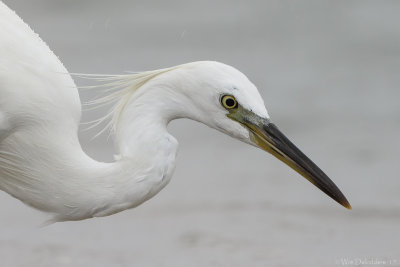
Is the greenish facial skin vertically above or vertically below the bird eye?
below

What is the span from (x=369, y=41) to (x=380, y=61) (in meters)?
0.52

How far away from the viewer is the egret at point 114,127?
11.5ft

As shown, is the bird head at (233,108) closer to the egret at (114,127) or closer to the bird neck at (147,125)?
the egret at (114,127)

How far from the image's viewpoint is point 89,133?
788 cm

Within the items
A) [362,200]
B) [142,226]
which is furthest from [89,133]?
[362,200]

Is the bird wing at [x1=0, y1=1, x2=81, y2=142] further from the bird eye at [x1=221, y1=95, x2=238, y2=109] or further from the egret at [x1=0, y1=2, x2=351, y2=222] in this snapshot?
the bird eye at [x1=221, y1=95, x2=238, y2=109]

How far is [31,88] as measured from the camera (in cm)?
389

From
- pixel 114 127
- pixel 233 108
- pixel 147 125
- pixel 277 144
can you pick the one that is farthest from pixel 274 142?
pixel 114 127

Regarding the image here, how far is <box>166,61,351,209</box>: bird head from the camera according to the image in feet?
11.3

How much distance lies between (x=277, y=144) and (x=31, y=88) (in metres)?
1.24

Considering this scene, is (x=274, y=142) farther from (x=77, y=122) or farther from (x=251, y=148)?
(x=251, y=148)

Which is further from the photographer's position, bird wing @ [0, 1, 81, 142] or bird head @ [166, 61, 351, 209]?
bird wing @ [0, 1, 81, 142]

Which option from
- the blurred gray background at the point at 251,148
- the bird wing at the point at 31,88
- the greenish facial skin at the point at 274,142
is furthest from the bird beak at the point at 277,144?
the blurred gray background at the point at 251,148

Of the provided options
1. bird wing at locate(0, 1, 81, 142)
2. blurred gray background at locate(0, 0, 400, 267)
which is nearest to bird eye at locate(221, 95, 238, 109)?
bird wing at locate(0, 1, 81, 142)
